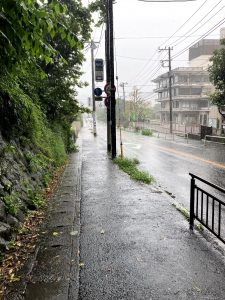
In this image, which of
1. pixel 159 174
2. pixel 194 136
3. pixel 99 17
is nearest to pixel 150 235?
pixel 159 174

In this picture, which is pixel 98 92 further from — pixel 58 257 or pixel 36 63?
pixel 58 257

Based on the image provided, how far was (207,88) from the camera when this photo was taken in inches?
2363

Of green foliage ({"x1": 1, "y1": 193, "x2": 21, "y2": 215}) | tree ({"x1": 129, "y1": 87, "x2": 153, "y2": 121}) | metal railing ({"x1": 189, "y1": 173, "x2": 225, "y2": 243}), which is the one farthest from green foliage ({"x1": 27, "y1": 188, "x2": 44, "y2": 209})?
tree ({"x1": 129, "y1": 87, "x2": 153, "y2": 121})

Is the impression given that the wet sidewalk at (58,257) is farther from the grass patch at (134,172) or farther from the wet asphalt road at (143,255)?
the grass patch at (134,172)

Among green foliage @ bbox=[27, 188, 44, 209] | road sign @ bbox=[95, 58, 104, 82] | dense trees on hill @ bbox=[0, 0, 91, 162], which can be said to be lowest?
green foliage @ bbox=[27, 188, 44, 209]

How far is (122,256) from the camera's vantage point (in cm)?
421

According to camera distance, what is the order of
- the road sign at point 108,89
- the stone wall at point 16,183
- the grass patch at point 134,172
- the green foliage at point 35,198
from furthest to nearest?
the road sign at point 108,89 → the grass patch at point 134,172 → the green foliage at point 35,198 → the stone wall at point 16,183

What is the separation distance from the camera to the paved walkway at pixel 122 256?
338 cm

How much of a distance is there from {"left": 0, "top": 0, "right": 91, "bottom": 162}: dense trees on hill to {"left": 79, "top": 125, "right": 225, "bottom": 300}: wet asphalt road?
8.90 ft

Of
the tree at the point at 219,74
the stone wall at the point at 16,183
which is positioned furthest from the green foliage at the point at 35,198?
the tree at the point at 219,74

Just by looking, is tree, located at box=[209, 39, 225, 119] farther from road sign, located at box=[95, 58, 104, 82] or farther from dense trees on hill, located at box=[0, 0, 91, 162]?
dense trees on hill, located at box=[0, 0, 91, 162]

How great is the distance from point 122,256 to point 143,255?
12.2 inches

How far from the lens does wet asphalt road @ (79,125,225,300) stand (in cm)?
339

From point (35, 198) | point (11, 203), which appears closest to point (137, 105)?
point (35, 198)
